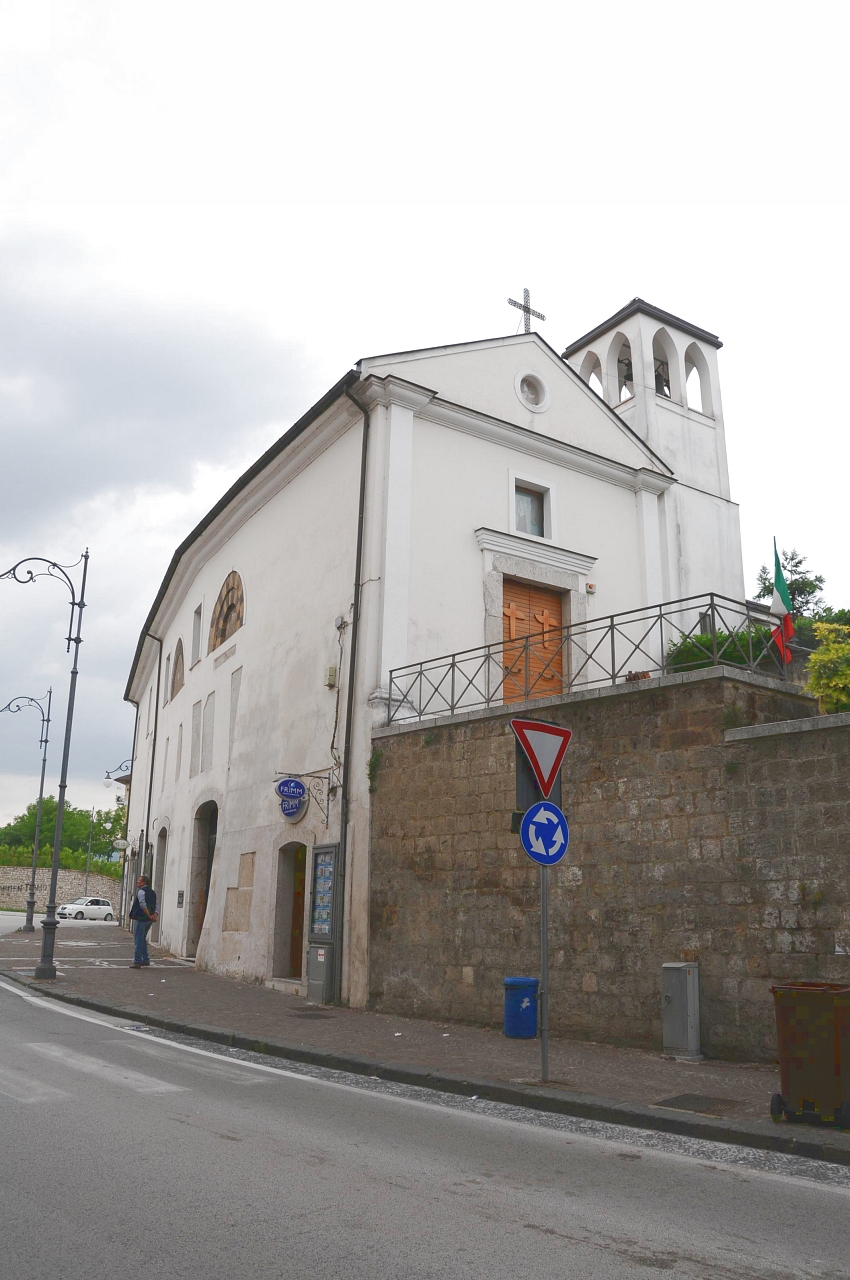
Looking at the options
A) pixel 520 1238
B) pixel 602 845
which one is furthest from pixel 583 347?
pixel 520 1238

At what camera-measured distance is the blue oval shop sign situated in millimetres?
15570

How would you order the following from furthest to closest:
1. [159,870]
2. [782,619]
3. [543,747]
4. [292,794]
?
[159,870] < [292,794] < [782,619] < [543,747]

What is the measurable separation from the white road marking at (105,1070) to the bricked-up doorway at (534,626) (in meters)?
8.46

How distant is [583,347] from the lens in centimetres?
2239

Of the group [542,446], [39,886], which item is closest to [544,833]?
[542,446]

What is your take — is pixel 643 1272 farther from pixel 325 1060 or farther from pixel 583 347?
pixel 583 347

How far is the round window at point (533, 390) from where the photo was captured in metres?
17.8

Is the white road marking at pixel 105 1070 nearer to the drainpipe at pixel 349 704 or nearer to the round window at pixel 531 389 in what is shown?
the drainpipe at pixel 349 704

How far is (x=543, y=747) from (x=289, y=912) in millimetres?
9593

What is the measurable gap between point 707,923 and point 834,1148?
3811 mm

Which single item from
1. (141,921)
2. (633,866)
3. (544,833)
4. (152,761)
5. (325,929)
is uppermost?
(152,761)

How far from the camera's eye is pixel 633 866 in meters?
10.4

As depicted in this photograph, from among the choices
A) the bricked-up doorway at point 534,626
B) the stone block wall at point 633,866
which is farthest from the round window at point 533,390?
the stone block wall at point 633,866

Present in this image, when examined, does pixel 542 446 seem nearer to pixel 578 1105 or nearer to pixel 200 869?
pixel 200 869
